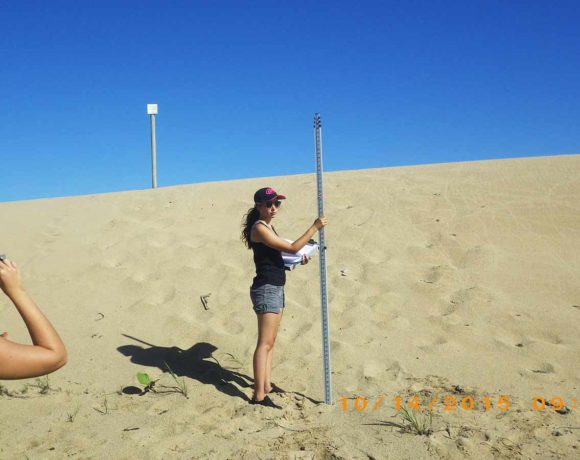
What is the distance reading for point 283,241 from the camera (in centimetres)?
379

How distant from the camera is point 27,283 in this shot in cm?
683

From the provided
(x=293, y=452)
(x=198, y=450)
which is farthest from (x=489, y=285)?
(x=198, y=450)

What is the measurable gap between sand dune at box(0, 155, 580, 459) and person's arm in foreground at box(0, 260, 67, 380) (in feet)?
6.08

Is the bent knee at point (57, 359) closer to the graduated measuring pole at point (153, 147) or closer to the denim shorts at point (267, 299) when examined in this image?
the denim shorts at point (267, 299)

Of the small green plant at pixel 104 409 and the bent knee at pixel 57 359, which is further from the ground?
the bent knee at pixel 57 359

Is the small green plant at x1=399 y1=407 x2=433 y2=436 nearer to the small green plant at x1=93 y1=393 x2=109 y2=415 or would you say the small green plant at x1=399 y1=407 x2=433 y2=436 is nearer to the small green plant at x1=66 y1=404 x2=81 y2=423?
the small green plant at x1=93 y1=393 x2=109 y2=415

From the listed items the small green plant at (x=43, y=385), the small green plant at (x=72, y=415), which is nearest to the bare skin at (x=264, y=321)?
the small green plant at (x=72, y=415)

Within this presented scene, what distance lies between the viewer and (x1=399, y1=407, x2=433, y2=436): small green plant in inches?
130

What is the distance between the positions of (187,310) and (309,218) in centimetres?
307

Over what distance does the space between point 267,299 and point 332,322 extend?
1.73 metres

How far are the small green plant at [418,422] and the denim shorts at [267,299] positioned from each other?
1269 millimetres

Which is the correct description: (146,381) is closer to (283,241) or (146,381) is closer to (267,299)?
(267,299)
